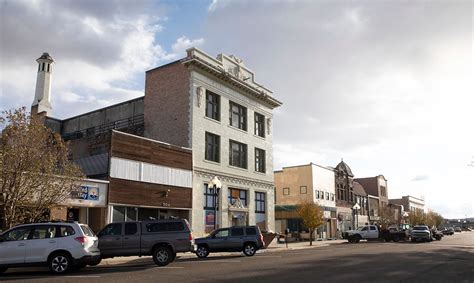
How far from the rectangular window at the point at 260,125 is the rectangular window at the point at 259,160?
5.20 ft

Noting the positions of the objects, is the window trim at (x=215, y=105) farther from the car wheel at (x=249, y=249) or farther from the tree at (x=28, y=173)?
the tree at (x=28, y=173)

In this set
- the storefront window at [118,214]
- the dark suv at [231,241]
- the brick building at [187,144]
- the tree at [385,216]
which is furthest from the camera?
the tree at [385,216]

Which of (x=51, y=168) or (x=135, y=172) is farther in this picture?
(x=135, y=172)

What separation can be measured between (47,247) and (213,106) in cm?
2268

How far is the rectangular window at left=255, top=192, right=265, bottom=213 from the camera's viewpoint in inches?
1597

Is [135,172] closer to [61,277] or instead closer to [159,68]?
[159,68]

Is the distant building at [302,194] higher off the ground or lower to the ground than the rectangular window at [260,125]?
lower

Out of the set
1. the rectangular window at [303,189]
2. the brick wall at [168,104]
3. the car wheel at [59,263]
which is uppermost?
the brick wall at [168,104]

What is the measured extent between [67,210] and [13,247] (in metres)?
9.88

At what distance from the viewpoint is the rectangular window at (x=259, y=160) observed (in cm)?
4163

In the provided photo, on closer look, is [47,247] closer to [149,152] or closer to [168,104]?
[149,152]

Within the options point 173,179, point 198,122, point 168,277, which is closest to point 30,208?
point 168,277

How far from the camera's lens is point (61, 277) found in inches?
545

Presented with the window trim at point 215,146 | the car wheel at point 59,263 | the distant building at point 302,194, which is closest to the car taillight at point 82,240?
the car wheel at point 59,263
